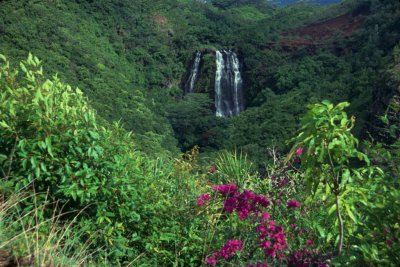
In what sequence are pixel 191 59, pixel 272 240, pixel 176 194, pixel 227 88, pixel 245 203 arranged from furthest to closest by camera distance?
1. pixel 191 59
2. pixel 227 88
3. pixel 176 194
4. pixel 245 203
5. pixel 272 240

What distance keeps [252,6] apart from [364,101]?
51.2 m

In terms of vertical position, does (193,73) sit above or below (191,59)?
below

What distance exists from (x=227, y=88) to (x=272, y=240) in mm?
40968

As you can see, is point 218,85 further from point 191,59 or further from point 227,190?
point 227,190

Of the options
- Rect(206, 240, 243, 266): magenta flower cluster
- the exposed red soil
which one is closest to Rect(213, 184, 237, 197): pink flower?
Rect(206, 240, 243, 266): magenta flower cluster

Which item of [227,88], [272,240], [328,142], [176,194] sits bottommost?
[227,88]

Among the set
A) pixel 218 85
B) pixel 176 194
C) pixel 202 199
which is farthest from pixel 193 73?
pixel 202 199

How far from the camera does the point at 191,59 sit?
48375mm

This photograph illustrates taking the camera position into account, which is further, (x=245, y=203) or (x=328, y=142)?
(x=245, y=203)

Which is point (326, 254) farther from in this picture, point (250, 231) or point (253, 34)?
point (253, 34)

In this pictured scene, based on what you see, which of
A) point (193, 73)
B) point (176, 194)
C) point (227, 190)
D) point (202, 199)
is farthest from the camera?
point (193, 73)

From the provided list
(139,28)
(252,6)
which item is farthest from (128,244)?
(252,6)

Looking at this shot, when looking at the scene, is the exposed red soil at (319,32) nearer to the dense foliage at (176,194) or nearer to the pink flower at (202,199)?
the dense foliage at (176,194)

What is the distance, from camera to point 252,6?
77.8m
